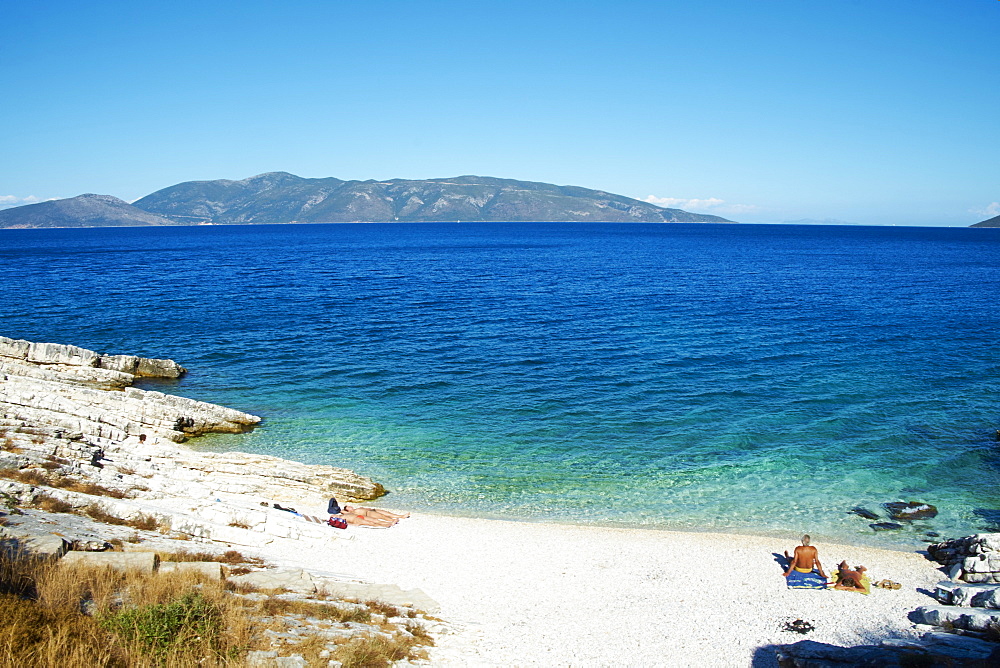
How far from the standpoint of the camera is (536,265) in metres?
109

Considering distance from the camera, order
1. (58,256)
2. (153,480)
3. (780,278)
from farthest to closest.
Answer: (58,256)
(780,278)
(153,480)

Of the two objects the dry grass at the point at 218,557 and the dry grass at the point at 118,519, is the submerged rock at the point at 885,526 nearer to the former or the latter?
the dry grass at the point at 218,557

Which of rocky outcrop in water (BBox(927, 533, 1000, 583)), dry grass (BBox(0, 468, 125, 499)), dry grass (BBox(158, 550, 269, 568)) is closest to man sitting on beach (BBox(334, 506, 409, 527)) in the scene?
dry grass (BBox(158, 550, 269, 568))

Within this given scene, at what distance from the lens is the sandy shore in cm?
1395

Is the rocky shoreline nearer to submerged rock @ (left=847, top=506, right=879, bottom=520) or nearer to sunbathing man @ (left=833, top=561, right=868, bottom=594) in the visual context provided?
sunbathing man @ (left=833, top=561, right=868, bottom=594)

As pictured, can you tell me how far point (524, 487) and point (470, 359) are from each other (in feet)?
60.1

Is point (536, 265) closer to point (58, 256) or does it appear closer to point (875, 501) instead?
point (875, 501)

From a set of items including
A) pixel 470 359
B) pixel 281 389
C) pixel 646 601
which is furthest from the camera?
pixel 470 359

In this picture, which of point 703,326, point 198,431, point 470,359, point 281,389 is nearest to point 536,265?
point 703,326

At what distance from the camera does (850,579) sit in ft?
56.2

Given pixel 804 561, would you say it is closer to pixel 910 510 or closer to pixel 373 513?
pixel 910 510

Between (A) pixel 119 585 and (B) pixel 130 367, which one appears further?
(B) pixel 130 367

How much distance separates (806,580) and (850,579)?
1139 mm

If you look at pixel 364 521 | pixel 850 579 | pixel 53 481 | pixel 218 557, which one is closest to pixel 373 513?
pixel 364 521
